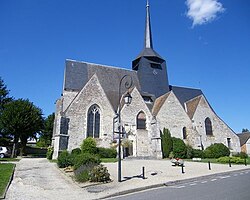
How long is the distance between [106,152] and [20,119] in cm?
1291

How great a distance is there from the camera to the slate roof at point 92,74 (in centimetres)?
2806

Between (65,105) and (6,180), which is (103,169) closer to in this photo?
(6,180)

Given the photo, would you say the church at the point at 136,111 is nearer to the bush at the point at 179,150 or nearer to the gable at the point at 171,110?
the gable at the point at 171,110

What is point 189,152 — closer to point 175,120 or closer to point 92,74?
point 175,120

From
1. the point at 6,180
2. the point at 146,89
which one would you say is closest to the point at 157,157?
the point at 146,89

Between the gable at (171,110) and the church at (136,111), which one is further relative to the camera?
the gable at (171,110)

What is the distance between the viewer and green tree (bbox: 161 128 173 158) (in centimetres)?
2572

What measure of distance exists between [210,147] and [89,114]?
15.8 meters

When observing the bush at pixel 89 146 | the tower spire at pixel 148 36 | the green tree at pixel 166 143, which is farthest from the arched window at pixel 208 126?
the bush at pixel 89 146

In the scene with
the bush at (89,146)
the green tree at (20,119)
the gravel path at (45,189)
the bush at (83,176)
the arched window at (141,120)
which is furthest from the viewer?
the green tree at (20,119)

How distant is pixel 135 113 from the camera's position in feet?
88.7

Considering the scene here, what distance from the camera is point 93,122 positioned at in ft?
83.2

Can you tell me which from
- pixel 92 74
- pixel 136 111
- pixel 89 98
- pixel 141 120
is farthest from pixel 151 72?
pixel 89 98

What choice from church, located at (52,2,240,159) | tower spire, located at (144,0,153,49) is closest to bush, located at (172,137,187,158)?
church, located at (52,2,240,159)
